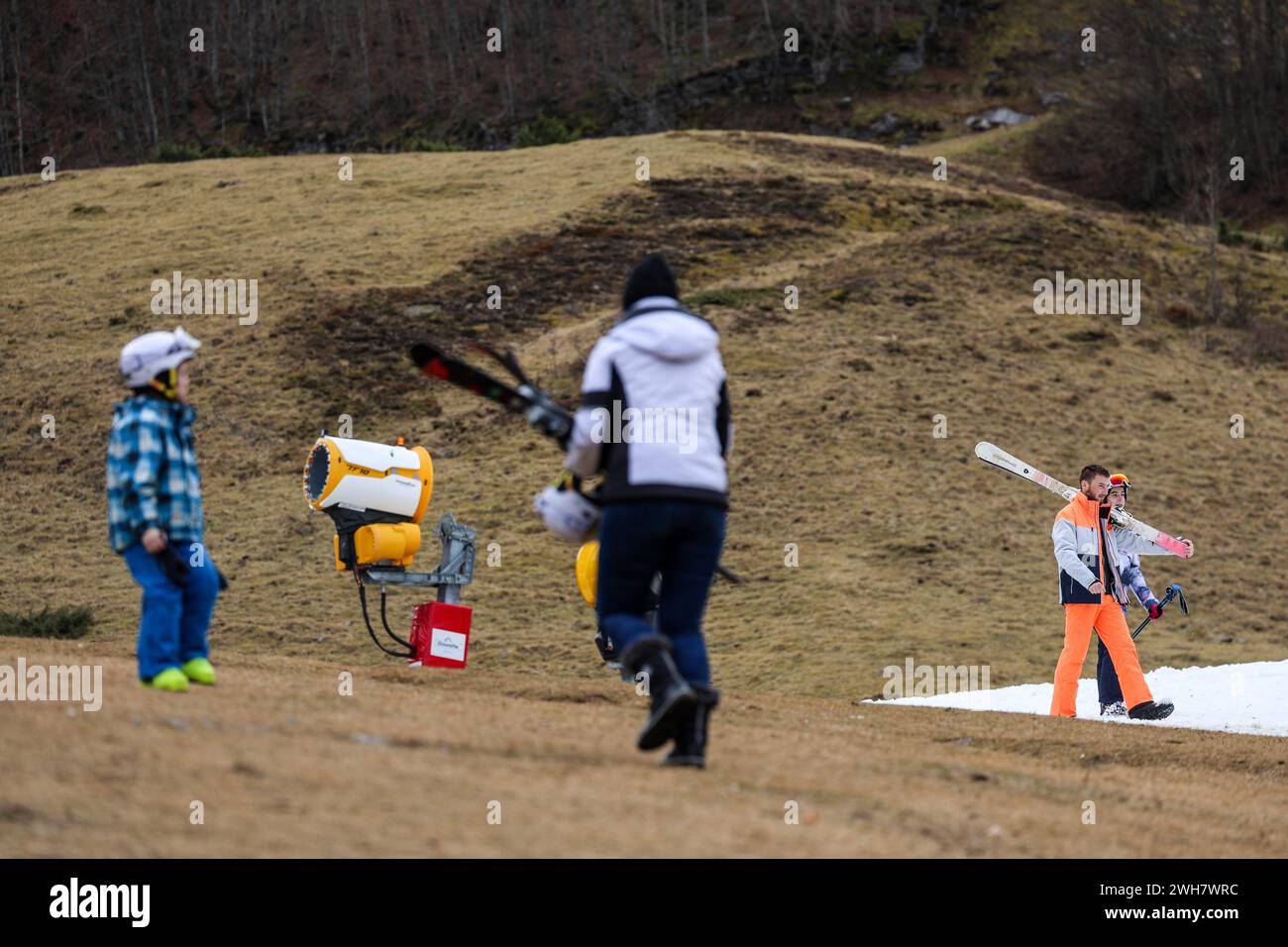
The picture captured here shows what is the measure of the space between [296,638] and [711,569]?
585 inches

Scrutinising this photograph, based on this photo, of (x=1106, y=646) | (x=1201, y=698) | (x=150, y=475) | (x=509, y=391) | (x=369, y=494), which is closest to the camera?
(x=509, y=391)

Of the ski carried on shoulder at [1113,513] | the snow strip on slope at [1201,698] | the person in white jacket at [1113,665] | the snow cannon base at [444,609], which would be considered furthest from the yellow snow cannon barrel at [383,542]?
the person in white jacket at [1113,665]

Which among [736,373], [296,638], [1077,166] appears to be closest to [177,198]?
[736,373]

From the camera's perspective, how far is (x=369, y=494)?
1288cm

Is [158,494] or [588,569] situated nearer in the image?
[158,494]

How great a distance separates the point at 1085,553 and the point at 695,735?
7.73 metres

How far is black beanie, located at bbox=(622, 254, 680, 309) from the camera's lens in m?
6.88

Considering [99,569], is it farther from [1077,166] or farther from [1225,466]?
[1077,166]

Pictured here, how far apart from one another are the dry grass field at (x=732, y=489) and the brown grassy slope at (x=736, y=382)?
0.11 m

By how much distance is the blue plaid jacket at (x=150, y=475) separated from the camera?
7.79 meters

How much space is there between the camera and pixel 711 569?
22.2ft

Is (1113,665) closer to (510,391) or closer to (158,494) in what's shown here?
(510,391)

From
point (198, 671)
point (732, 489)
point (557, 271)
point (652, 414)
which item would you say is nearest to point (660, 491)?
point (652, 414)

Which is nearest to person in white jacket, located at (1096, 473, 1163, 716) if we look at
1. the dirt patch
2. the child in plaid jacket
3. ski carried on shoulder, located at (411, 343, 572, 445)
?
ski carried on shoulder, located at (411, 343, 572, 445)
